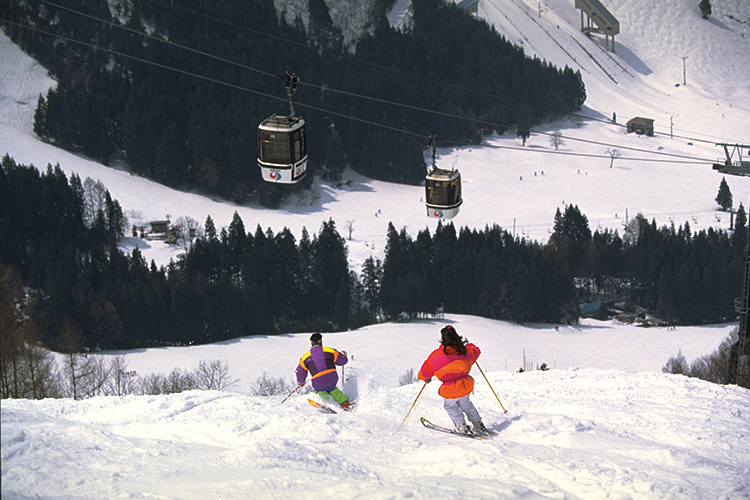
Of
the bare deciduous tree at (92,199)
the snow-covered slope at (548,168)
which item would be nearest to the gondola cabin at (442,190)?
the snow-covered slope at (548,168)

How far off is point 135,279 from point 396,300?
20.3 metres

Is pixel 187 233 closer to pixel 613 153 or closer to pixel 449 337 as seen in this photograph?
pixel 613 153

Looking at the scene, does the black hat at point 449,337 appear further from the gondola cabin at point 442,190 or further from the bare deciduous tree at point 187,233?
the bare deciduous tree at point 187,233

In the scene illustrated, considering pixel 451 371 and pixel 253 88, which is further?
pixel 253 88

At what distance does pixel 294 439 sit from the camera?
9.36 metres

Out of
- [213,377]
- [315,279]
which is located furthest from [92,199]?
[213,377]

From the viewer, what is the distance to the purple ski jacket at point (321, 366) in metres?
12.2

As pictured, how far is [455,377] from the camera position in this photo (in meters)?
10.4

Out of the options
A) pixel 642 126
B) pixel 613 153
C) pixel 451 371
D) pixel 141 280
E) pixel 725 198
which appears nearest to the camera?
pixel 451 371

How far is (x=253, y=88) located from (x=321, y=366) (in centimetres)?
10334

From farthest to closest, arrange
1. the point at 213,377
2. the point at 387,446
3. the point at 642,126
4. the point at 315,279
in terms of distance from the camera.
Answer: the point at 642,126, the point at 315,279, the point at 213,377, the point at 387,446

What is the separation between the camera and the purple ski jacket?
1221cm

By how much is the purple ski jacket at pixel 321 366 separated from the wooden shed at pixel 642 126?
104 meters

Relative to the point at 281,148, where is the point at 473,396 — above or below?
below
